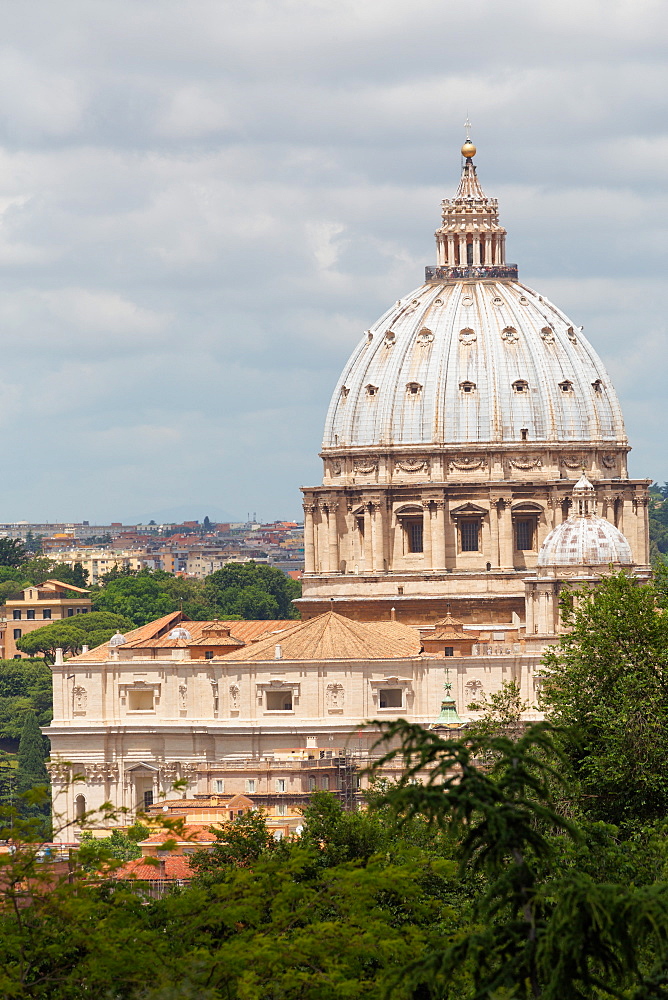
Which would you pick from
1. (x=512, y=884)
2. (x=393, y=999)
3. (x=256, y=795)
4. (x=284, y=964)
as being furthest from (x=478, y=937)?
(x=256, y=795)

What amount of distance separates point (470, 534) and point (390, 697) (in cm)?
2369

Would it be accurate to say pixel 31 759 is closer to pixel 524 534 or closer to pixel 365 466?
pixel 365 466

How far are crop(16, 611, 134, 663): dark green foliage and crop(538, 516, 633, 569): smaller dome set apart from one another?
64993mm

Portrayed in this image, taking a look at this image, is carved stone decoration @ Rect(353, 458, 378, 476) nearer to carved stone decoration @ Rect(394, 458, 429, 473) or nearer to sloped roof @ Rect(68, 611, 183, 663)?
carved stone decoration @ Rect(394, 458, 429, 473)

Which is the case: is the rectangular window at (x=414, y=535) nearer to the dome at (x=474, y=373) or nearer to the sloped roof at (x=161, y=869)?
the dome at (x=474, y=373)

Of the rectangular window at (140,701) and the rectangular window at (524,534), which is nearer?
the rectangular window at (140,701)

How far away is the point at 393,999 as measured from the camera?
33.2 m

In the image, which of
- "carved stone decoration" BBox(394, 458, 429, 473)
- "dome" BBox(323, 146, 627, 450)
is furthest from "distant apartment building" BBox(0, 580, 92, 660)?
"carved stone decoration" BBox(394, 458, 429, 473)

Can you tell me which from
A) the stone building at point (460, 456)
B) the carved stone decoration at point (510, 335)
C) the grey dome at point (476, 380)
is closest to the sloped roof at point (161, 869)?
the stone building at point (460, 456)

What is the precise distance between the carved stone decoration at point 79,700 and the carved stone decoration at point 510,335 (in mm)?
31372

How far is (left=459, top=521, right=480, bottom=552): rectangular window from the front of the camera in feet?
393

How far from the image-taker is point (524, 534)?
120 metres

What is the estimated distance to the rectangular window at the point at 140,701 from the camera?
10175cm

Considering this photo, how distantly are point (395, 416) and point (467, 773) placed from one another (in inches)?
3764
